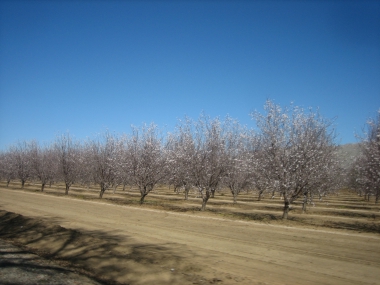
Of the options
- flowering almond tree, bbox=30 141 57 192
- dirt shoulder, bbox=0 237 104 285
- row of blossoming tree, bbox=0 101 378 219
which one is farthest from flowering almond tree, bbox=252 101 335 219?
flowering almond tree, bbox=30 141 57 192

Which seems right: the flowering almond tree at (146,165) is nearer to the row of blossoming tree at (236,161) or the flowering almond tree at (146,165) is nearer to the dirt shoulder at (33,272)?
the row of blossoming tree at (236,161)

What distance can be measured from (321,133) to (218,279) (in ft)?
58.2

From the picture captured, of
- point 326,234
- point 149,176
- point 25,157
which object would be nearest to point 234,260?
point 326,234

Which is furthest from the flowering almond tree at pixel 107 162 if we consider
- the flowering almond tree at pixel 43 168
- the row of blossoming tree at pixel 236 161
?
the flowering almond tree at pixel 43 168

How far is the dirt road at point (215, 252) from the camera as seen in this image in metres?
9.50

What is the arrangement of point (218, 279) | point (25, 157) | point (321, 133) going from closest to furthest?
point (218, 279)
point (321, 133)
point (25, 157)

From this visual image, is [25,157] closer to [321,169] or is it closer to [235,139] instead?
[235,139]

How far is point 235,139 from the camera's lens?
97.8 ft

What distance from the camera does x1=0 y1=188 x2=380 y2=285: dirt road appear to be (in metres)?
9.50

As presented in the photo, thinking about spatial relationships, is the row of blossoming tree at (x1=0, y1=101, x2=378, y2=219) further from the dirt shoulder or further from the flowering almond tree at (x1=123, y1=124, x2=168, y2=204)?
the dirt shoulder

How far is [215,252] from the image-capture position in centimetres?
1258

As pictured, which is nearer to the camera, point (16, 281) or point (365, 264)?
point (16, 281)

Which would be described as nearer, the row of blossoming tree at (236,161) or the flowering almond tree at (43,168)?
the row of blossoming tree at (236,161)

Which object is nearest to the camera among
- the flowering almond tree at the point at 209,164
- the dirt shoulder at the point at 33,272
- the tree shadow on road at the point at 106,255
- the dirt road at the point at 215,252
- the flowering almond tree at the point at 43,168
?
the dirt shoulder at the point at 33,272
